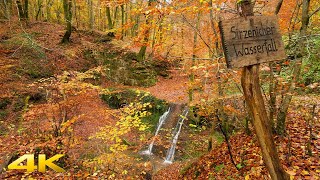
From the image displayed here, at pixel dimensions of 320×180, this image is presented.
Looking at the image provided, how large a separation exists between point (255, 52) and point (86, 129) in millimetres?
10575

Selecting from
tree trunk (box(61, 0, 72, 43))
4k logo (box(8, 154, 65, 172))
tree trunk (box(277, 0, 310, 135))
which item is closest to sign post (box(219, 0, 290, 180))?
tree trunk (box(277, 0, 310, 135))

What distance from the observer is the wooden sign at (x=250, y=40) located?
2082 millimetres

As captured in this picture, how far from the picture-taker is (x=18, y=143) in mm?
6984

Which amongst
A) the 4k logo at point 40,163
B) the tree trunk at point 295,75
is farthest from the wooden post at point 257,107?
the 4k logo at point 40,163

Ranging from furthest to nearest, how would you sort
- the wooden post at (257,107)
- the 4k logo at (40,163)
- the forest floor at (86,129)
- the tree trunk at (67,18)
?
1. the tree trunk at (67,18)
2. the 4k logo at (40,163)
3. the forest floor at (86,129)
4. the wooden post at (257,107)

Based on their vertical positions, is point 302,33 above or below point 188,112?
above

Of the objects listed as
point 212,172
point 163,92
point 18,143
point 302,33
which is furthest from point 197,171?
point 163,92

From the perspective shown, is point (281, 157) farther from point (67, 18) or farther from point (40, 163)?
point (67, 18)

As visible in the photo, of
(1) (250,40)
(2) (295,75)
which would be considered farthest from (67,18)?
(1) (250,40)

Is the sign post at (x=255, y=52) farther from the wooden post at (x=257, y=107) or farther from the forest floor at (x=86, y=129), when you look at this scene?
the forest floor at (x=86, y=129)

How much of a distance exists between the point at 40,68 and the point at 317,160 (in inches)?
551

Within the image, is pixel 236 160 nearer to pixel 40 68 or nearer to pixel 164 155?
pixel 164 155

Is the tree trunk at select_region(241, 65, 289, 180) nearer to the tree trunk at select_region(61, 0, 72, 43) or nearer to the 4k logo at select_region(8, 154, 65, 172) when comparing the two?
the 4k logo at select_region(8, 154, 65, 172)

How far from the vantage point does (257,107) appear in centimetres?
220
